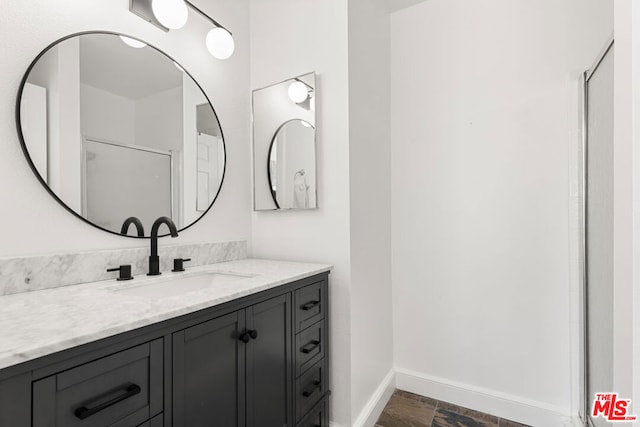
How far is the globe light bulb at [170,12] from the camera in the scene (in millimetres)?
1344

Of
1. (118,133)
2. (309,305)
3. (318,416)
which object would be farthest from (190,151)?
(318,416)

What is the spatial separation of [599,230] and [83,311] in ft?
6.38

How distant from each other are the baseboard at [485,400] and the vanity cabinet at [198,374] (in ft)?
→ 2.71

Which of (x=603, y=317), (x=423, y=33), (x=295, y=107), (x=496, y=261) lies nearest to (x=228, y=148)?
(x=295, y=107)

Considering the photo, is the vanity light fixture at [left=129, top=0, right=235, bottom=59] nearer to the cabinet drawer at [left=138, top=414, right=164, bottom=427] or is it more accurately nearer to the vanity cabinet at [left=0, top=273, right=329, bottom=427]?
the vanity cabinet at [left=0, top=273, right=329, bottom=427]

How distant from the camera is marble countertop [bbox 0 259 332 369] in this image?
0.61 m

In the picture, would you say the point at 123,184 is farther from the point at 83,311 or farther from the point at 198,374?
the point at 198,374

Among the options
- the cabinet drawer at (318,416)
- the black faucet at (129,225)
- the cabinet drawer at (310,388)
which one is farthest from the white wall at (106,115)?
the cabinet drawer at (318,416)

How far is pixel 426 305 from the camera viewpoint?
2.10 meters

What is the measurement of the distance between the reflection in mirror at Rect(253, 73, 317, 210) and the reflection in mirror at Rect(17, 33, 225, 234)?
0.85 ft

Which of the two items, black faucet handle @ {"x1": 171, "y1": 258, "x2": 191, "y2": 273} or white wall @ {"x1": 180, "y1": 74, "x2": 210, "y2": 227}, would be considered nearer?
black faucet handle @ {"x1": 171, "y1": 258, "x2": 191, "y2": 273}

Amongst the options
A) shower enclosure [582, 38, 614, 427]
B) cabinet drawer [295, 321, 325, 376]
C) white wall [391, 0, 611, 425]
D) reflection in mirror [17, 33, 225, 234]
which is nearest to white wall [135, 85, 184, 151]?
reflection in mirror [17, 33, 225, 234]

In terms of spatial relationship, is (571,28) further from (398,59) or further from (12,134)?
(12,134)

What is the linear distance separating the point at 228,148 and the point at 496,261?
5.62 feet
